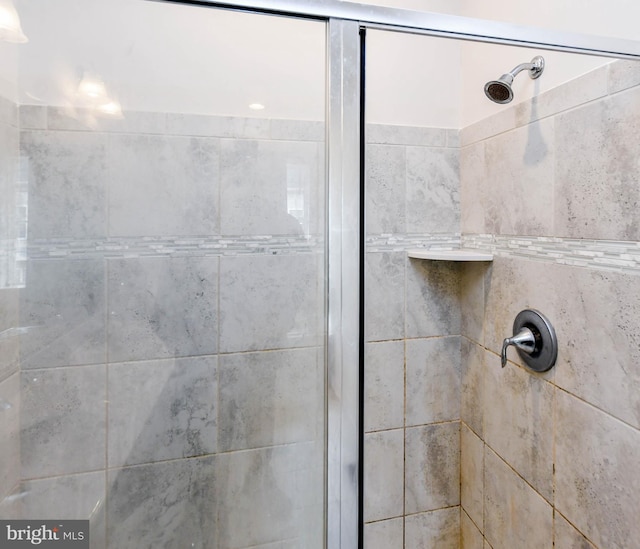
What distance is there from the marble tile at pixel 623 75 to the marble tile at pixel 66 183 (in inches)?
42.5

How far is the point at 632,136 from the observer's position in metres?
0.74

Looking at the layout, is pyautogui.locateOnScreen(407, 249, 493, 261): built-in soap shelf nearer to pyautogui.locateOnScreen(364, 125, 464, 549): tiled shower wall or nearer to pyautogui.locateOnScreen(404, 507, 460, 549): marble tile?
pyautogui.locateOnScreen(364, 125, 464, 549): tiled shower wall

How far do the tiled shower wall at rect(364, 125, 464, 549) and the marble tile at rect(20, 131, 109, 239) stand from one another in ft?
2.51

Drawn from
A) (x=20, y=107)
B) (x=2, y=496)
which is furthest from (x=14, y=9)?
(x=2, y=496)

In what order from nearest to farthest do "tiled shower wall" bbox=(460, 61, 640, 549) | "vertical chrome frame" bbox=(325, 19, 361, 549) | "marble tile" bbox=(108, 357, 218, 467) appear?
"vertical chrome frame" bbox=(325, 19, 361, 549)
"tiled shower wall" bbox=(460, 61, 640, 549)
"marble tile" bbox=(108, 357, 218, 467)

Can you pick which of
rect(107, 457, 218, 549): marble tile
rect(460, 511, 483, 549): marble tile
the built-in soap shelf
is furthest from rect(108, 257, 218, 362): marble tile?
rect(460, 511, 483, 549): marble tile

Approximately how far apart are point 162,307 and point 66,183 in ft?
1.08

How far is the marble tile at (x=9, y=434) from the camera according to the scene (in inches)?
31.0

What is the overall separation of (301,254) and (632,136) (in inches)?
28.0

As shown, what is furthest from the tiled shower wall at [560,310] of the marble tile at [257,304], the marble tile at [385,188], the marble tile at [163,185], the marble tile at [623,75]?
the marble tile at [163,185]

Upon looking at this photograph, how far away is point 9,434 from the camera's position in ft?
2.64

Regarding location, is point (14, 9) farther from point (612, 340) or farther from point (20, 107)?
point (612, 340)

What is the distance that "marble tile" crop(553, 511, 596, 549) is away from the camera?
0.86 metres

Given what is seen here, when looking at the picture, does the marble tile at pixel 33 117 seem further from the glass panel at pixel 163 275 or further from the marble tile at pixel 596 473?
the marble tile at pixel 596 473
